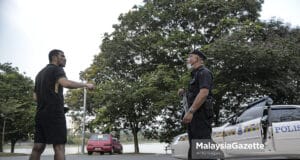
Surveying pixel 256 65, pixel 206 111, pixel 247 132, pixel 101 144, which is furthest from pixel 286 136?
pixel 101 144

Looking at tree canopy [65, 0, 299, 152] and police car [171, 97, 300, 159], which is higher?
tree canopy [65, 0, 299, 152]

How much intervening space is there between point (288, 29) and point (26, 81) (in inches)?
853

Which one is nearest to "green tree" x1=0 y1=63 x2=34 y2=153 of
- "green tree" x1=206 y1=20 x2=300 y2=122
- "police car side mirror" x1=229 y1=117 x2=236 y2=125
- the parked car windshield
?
the parked car windshield

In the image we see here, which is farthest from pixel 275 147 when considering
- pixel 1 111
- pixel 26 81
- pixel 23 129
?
pixel 26 81

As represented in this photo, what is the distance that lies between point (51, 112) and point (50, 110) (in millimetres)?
26

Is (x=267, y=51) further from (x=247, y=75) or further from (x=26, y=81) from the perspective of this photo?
(x=26, y=81)

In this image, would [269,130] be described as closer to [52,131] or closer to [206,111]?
[206,111]

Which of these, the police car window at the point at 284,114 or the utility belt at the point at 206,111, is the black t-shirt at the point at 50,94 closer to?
the utility belt at the point at 206,111

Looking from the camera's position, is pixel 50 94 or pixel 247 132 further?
pixel 247 132

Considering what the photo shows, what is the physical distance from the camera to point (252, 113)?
9.74 meters

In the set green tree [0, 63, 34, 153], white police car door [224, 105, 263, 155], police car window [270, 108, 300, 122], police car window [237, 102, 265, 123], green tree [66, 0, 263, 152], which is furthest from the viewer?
green tree [0, 63, 34, 153]

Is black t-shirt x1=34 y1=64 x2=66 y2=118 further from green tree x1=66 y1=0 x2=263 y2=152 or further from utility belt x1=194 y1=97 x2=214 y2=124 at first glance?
green tree x1=66 y1=0 x2=263 y2=152

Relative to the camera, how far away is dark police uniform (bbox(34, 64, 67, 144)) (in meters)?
5.06

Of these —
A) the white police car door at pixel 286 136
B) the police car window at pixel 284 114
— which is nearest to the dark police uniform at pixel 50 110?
the white police car door at pixel 286 136
